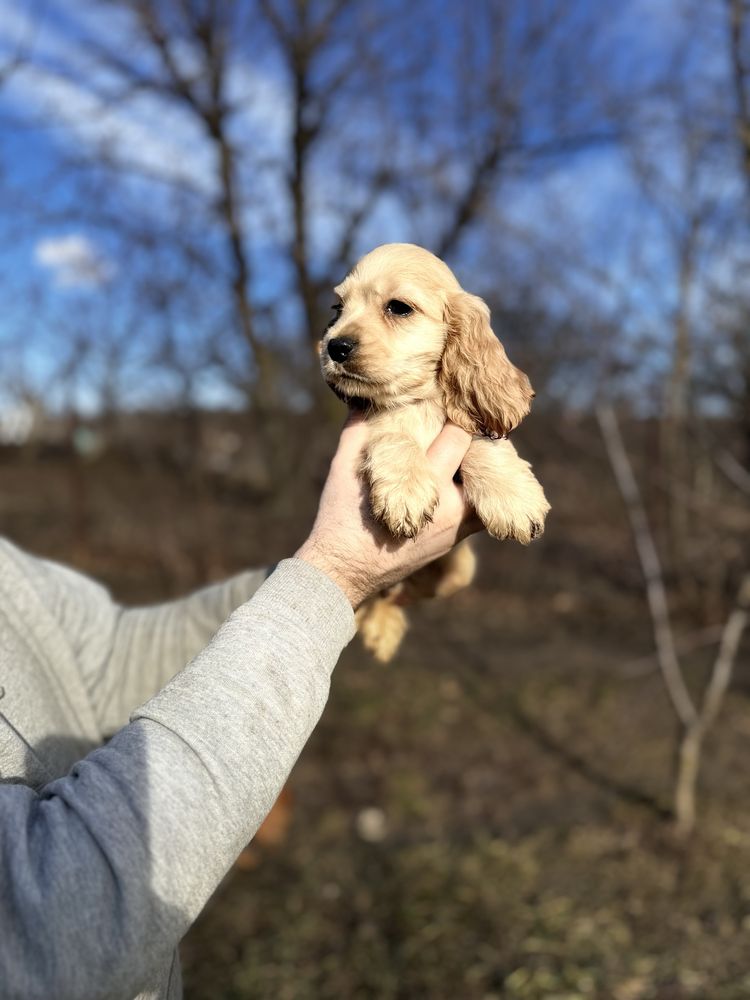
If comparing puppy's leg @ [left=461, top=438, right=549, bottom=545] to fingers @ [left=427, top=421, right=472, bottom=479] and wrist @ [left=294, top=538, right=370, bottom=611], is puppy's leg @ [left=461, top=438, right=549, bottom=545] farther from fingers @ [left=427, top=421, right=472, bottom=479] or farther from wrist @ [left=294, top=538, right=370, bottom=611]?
wrist @ [left=294, top=538, right=370, bottom=611]

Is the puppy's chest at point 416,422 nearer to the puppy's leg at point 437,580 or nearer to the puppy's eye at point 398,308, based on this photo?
the puppy's eye at point 398,308

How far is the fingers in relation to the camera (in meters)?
1.91

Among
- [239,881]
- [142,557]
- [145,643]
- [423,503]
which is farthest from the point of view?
[142,557]

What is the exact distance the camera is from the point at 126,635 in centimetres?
226

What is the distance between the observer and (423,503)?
1.76 meters

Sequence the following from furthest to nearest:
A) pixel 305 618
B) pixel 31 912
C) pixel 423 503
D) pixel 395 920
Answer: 1. pixel 395 920
2. pixel 423 503
3. pixel 305 618
4. pixel 31 912

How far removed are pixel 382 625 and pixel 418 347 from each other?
32.4 inches

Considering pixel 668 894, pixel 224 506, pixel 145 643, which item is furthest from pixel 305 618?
pixel 224 506

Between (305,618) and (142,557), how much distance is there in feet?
35.6

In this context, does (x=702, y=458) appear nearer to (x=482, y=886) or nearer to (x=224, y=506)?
(x=482, y=886)

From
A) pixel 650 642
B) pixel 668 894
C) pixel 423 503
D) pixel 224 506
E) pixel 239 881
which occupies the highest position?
pixel 423 503

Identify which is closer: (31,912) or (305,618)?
(31,912)

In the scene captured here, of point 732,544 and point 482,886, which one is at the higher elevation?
point 732,544

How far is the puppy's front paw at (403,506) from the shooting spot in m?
1.69
